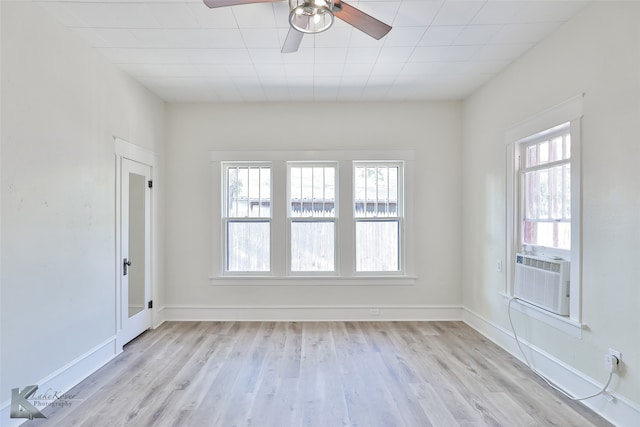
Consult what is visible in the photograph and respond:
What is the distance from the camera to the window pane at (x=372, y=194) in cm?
436

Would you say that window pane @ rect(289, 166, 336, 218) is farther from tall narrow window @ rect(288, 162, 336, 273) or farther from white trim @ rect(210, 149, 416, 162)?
white trim @ rect(210, 149, 416, 162)

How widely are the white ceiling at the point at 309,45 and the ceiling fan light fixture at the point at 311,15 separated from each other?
460 millimetres

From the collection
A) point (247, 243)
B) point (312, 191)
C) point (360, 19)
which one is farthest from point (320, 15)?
point (247, 243)

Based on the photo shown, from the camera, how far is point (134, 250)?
3590 millimetres

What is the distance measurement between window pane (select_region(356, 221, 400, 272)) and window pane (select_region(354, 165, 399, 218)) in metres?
0.15

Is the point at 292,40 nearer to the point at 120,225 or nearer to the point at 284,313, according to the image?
the point at 120,225

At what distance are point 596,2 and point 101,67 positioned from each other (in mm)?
4041

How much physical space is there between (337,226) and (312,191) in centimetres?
58

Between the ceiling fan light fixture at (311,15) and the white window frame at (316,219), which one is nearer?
the ceiling fan light fixture at (311,15)

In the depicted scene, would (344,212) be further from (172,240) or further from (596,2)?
(596,2)

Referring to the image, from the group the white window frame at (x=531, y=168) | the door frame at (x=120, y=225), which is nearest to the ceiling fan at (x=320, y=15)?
the white window frame at (x=531, y=168)

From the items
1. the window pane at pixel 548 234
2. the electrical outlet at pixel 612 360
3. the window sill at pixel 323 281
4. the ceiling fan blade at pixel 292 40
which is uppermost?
the ceiling fan blade at pixel 292 40

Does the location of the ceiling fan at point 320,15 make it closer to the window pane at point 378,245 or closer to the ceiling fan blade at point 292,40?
the ceiling fan blade at point 292,40

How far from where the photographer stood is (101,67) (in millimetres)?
2996
